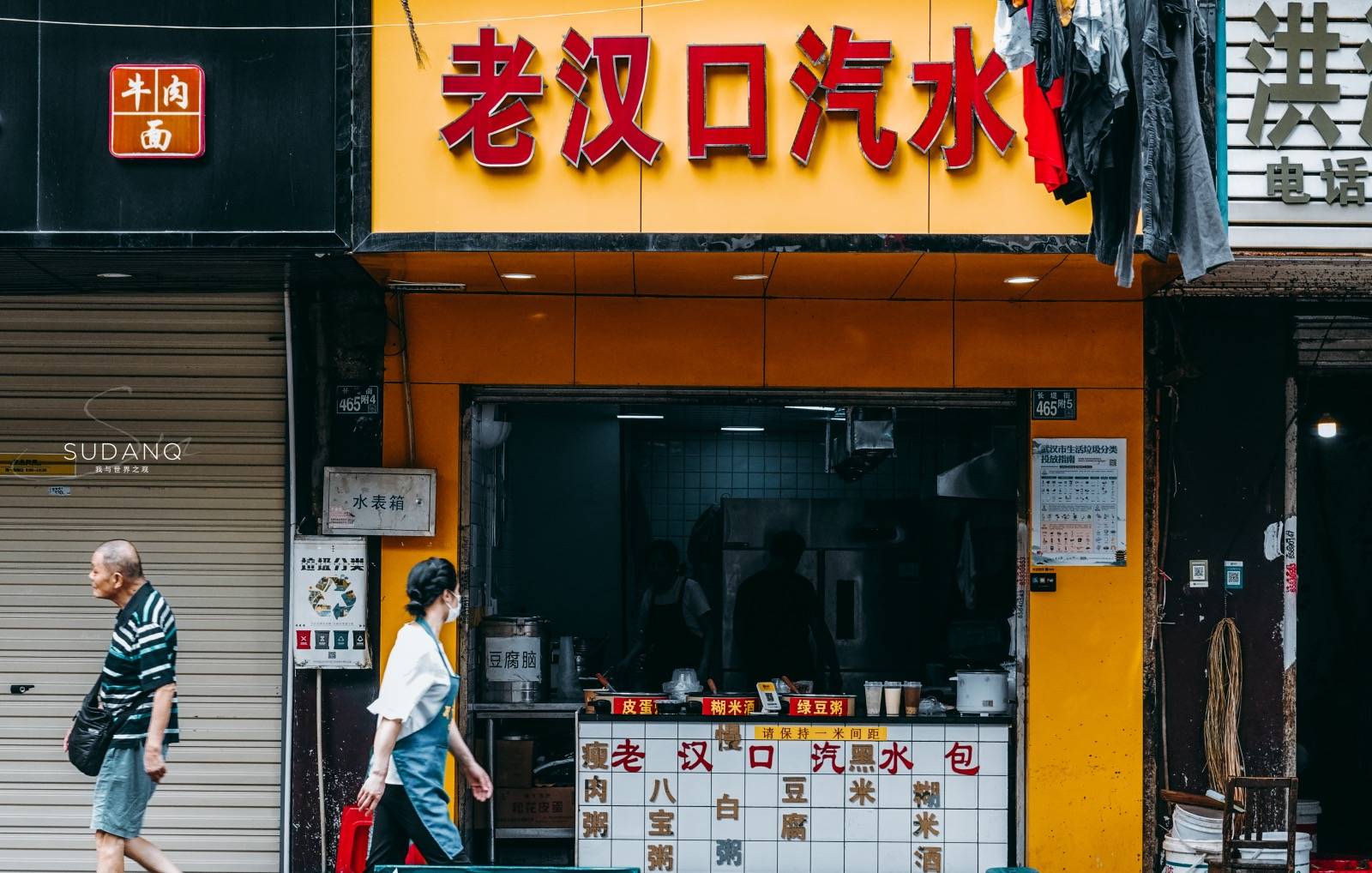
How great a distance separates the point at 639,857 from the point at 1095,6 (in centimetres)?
508

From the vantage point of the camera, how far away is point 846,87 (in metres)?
6.14

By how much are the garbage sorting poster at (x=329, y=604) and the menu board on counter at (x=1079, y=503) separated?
12.5 ft

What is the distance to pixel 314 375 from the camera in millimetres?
7398

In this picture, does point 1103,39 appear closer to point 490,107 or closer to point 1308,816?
point 490,107

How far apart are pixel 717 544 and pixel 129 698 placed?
610 centimetres

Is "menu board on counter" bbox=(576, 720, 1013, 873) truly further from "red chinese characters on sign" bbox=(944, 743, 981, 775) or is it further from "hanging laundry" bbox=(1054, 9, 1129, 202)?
"hanging laundry" bbox=(1054, 9, 1129, 202)

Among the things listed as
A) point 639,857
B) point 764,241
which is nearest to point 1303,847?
point 639,857

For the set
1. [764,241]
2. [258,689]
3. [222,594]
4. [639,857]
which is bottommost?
[639,857]

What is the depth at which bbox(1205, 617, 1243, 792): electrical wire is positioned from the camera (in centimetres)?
724

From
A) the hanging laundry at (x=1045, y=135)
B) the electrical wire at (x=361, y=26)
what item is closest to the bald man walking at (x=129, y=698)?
the electrical wire at (x=361, y=26)

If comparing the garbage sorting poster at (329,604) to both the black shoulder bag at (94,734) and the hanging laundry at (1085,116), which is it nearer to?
the black shoulder bag at (94,734)

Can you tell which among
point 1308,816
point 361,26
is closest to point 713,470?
point 1308,816

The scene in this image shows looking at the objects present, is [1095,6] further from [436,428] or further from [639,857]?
[639,857]

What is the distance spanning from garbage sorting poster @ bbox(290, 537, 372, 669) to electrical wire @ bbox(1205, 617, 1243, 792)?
4691mm
